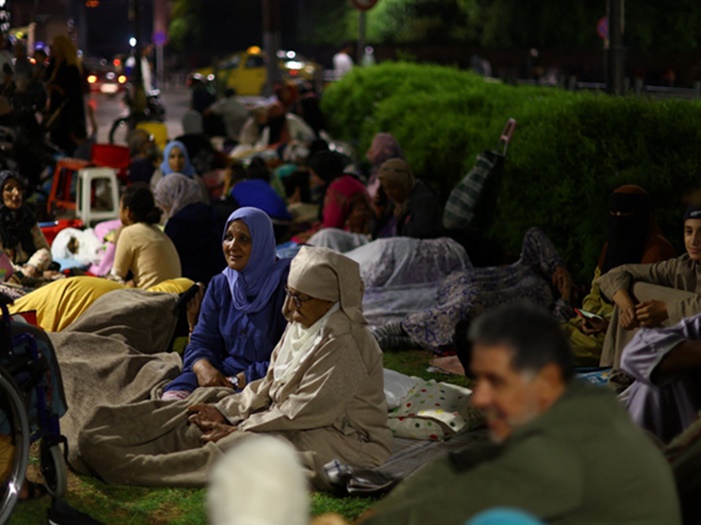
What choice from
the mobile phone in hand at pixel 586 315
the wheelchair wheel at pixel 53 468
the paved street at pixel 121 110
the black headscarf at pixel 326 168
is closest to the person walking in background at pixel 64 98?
the black headscarf at pixel 326 168

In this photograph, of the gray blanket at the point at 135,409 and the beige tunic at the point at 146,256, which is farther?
the beige tunic at the point at 146,256

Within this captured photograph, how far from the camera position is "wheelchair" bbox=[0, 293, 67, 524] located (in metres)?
4.92

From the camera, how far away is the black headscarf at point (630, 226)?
7055 millimetres

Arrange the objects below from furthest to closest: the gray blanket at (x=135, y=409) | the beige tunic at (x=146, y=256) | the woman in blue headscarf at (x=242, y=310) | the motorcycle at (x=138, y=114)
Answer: the motorcycle at (x=138, y=114) < the beige tunic at (x=146, y=256) < the woman in blue headscarf at (x=242, y=310) < the gray blanket at (x=135, y=409)

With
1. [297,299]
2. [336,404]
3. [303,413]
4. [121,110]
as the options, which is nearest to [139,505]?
[303,413]

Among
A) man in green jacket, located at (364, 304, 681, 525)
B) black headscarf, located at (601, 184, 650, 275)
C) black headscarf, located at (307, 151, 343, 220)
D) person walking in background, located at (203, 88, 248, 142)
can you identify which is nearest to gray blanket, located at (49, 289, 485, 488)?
black headscarf, located at (601, 184, 650, 275)

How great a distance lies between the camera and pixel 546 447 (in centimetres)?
255

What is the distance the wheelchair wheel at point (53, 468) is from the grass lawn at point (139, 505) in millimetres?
185

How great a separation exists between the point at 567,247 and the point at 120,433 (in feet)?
14.9

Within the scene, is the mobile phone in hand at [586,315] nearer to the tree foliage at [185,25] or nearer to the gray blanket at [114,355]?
the gray blanket at [114,355]

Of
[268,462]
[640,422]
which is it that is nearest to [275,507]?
[268,462]

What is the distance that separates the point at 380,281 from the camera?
29.6 feet

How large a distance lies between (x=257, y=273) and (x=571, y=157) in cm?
356

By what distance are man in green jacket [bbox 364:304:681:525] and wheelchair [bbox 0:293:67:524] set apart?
264 cm
